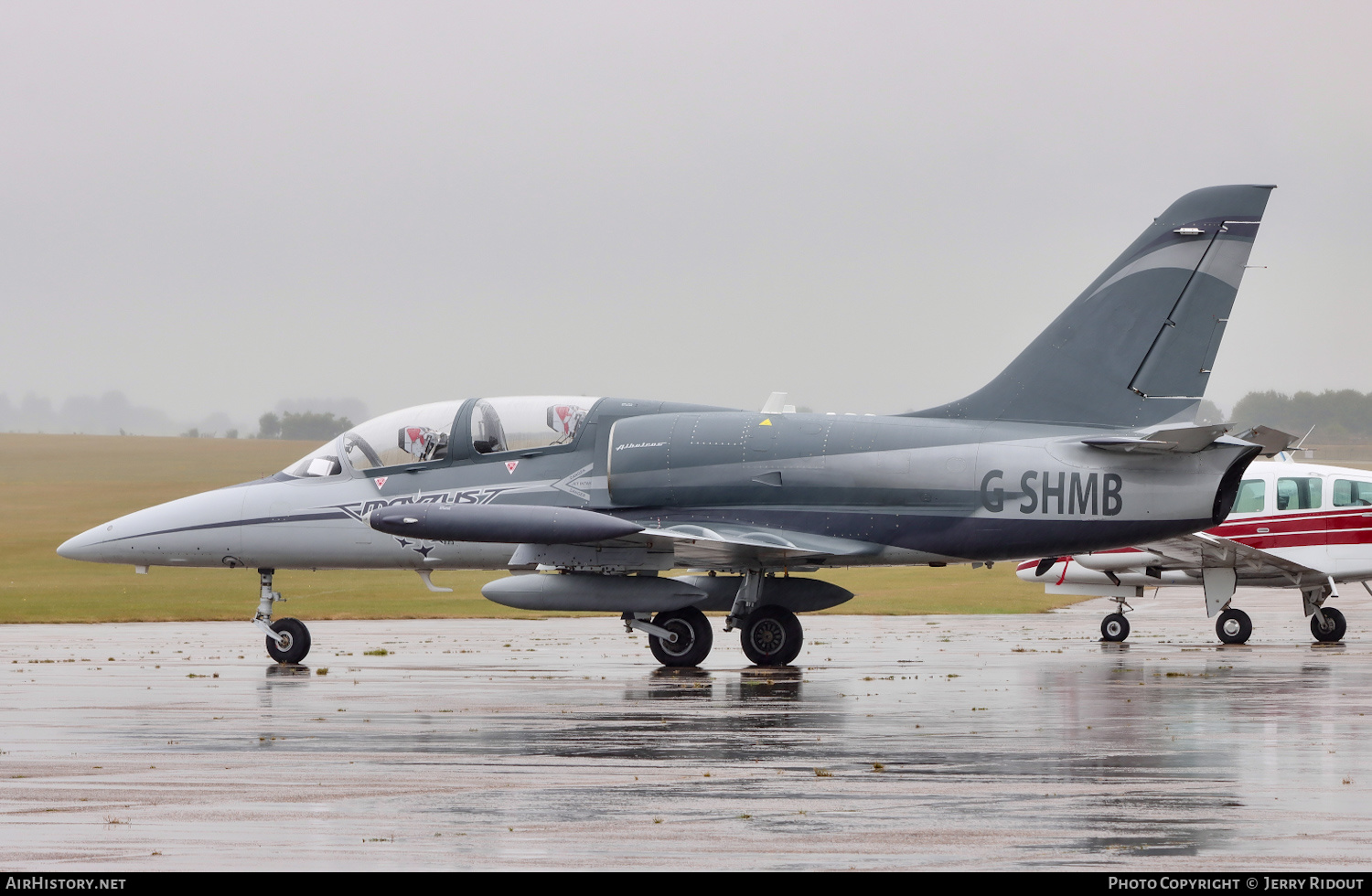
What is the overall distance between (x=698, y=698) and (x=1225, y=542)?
536 inches

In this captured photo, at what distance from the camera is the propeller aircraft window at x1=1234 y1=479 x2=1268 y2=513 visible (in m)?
26.7

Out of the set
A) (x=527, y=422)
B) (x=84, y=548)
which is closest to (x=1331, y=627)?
(x=527, y=422)

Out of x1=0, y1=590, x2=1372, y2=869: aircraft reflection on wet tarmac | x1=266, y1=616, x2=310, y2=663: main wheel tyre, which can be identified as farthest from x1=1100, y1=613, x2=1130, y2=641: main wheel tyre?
x1=266, y1=616, x2=310, y2=663: main wheel tyre

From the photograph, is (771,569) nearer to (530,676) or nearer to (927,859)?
(530,676)

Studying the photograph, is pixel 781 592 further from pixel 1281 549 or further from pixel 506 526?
pixel 1281 549

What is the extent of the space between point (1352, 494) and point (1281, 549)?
1.56 meters

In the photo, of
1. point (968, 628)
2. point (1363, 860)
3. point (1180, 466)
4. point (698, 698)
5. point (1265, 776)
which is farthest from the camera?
point (968, 628)

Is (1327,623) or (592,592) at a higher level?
(592,592)

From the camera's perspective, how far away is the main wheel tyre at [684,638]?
18844mm

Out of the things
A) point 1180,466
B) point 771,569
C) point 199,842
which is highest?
point 1180,466

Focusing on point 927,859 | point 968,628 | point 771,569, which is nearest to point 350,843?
point 927,859

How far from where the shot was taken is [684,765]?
9.70 metres

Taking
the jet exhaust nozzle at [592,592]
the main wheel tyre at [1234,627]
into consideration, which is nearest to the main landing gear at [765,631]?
the jet exhaust nozzle at [592,592]

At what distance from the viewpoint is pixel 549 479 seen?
63.1 feet
